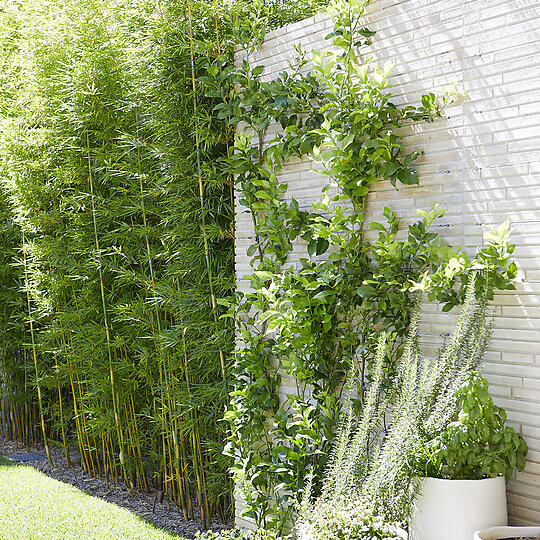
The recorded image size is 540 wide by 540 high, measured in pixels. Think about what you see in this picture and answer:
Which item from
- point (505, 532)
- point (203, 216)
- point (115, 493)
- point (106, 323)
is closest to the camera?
point (505, 532)

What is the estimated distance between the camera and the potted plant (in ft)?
7.14

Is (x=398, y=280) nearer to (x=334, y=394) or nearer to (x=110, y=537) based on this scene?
(x=334, y=394)

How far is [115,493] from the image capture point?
490 cm

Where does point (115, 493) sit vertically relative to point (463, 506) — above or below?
below

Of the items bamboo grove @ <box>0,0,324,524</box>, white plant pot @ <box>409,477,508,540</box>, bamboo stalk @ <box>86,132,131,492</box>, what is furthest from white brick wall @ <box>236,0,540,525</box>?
bamboo stalk @ <box>86,132,131,492</box>

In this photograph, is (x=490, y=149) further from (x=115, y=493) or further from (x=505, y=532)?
(x=115, y=493)

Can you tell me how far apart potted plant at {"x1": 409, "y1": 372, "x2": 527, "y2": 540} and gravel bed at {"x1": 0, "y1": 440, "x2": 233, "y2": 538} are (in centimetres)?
212

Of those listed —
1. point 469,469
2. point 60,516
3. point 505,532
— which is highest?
point 469,469

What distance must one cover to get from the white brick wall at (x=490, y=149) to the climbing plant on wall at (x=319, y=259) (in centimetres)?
8

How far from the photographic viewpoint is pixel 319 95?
10.3 feet

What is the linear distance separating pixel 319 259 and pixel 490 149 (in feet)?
3.43

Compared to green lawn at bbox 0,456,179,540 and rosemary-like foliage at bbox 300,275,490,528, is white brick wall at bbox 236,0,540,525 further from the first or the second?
green lawn at bbox 0,456,179,540

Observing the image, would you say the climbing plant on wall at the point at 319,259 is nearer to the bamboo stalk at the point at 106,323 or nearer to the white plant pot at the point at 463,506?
the white plant pot at the point at 463,506

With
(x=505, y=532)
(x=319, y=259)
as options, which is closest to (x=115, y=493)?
(x=319, y=259)
